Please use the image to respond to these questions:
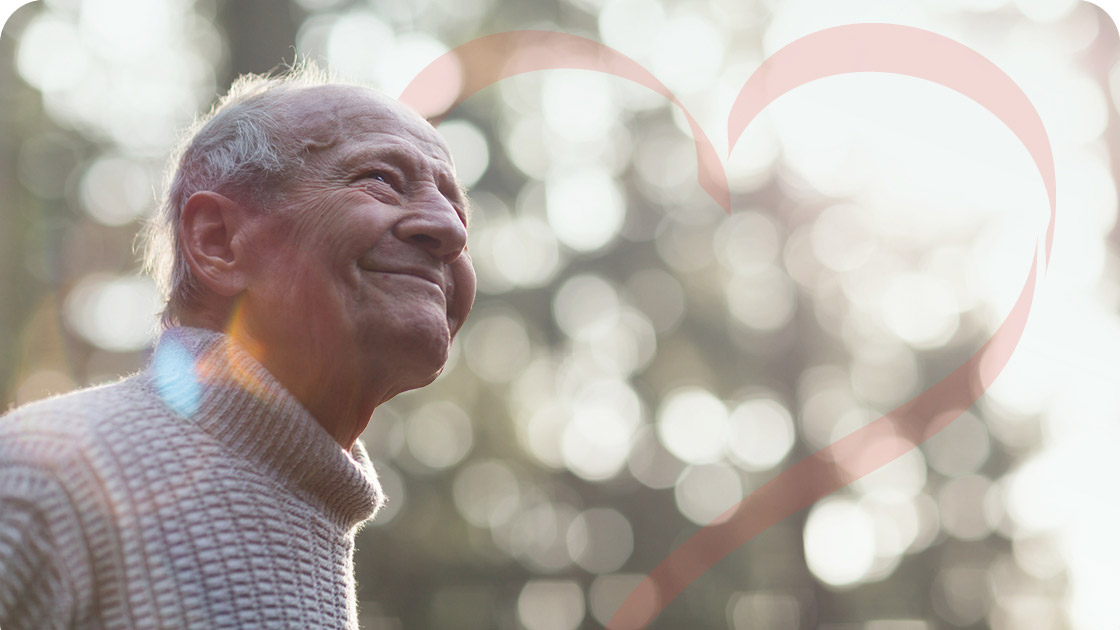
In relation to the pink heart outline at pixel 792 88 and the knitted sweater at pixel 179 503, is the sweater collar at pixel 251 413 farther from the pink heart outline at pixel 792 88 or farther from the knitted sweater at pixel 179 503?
the pink heart outline at pixel 792 88

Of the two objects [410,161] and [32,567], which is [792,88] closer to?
[410,161]

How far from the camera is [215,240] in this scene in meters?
1.83

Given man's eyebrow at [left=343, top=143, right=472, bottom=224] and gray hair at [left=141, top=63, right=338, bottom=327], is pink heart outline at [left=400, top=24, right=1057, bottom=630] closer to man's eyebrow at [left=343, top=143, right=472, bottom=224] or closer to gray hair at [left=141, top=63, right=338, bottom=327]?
gray hair at [left=141, top=63, right=338, bottom=327]

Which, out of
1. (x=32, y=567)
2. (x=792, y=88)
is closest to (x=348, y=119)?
(x=32, y=567)

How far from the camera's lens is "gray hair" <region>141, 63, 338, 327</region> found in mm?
1830

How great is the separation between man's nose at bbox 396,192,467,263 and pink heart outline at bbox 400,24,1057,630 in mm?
2632

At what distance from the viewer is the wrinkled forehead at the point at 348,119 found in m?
1.87

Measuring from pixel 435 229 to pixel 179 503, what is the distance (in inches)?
26.6

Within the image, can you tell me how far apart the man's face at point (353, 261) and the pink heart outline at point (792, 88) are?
257cm

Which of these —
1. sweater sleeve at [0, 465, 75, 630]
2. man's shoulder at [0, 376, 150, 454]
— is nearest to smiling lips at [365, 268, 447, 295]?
man's shoulder at [0, 376, 150, 454]

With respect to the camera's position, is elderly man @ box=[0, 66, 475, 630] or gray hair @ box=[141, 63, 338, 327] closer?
elderly man @ box=[0, 66, 475, 630]

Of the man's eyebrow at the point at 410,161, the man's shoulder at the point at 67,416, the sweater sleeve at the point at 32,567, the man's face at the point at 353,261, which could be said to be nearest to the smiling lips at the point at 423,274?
the man's face at the point at 353,261

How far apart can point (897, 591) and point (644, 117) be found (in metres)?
8.58

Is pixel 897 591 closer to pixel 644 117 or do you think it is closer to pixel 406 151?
pixel 644 117
